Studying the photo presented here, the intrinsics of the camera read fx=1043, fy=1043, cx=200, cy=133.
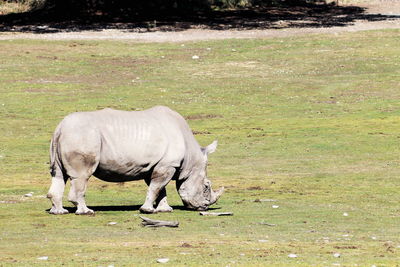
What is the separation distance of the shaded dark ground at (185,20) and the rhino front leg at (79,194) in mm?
32632

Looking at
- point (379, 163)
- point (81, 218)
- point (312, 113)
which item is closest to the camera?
point (81, 218)

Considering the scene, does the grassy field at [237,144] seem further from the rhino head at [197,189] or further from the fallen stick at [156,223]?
the rhino head at [197,189]

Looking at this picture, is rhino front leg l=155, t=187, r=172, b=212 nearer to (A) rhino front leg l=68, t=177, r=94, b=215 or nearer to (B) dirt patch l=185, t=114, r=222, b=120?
(A) rhino front leg l=68, t=177, r=94, b=215

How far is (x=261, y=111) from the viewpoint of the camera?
1566 inches

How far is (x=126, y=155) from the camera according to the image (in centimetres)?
2138

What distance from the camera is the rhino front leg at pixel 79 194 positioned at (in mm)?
21250

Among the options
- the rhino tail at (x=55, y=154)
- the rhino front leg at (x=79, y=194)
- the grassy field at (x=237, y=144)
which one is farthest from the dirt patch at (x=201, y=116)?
the rhino front leg at (x=79, y=194)

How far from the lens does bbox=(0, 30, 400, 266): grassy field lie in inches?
689

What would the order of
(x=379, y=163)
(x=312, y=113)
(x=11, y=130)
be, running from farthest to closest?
1. (x=312, y=113)
2. (x=11, y=130)
3. (x=379, y=163)

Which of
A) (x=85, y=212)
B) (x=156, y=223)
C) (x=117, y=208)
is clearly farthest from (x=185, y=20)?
(x=156, y=223)

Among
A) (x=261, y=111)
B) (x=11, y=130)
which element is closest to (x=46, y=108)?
(x=11, y=130)

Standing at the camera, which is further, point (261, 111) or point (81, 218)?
point (261, 111)

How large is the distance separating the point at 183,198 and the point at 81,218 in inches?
109

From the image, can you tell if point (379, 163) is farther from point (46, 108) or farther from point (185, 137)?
point (46, 108)
